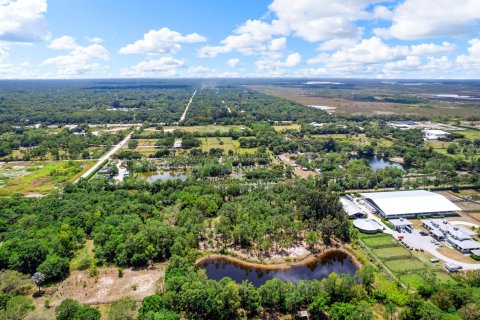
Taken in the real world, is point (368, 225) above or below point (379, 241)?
above

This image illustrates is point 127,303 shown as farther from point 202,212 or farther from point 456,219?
point 456,219

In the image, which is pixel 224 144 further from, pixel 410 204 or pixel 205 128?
pixel 410 204

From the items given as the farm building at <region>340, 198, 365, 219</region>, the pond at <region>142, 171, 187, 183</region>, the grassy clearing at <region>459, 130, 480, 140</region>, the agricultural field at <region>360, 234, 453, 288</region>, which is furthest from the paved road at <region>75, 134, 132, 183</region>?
the grassy clearing at <region>459, 130, 480, 140</region>

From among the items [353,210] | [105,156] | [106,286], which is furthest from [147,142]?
[106,286]

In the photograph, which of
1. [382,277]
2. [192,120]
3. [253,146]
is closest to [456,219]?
[382,277]

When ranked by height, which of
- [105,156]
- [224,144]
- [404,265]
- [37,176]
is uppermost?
[224,144]

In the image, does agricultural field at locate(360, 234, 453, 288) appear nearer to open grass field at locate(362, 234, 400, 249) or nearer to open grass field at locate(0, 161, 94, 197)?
open grass field at locate(362, 234, 400, 249)
